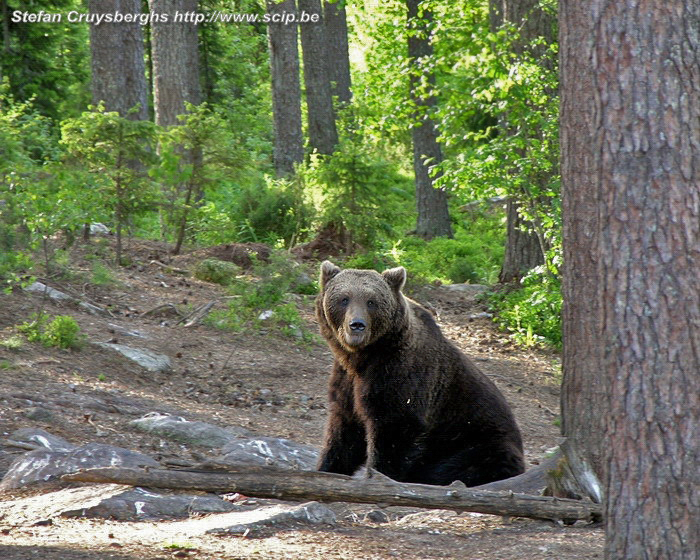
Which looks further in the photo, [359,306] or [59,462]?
[359,306]

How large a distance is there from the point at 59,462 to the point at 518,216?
951 cm

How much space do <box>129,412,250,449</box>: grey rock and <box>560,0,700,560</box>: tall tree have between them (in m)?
4.45

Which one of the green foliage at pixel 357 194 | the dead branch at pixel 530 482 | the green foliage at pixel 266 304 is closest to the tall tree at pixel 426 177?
the green foliage at pixel 357 194

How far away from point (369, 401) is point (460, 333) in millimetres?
6871

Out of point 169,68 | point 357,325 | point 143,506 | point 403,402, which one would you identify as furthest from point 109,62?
point 143,506

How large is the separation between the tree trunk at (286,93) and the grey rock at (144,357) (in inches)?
400

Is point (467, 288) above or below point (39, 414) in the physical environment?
above

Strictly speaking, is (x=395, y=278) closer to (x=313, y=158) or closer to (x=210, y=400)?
(x=210, y=400)

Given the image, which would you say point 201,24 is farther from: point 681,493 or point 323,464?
point 681,493

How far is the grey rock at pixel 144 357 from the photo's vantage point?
9.95 m

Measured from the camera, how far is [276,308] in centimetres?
1202

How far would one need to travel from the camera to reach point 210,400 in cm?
977

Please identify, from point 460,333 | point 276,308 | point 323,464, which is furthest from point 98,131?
point 323,464

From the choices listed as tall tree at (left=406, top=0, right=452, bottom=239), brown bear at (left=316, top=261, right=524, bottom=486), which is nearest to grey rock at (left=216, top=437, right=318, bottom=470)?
brown bear at (left=316, top=261, right=524, bottom=486)
